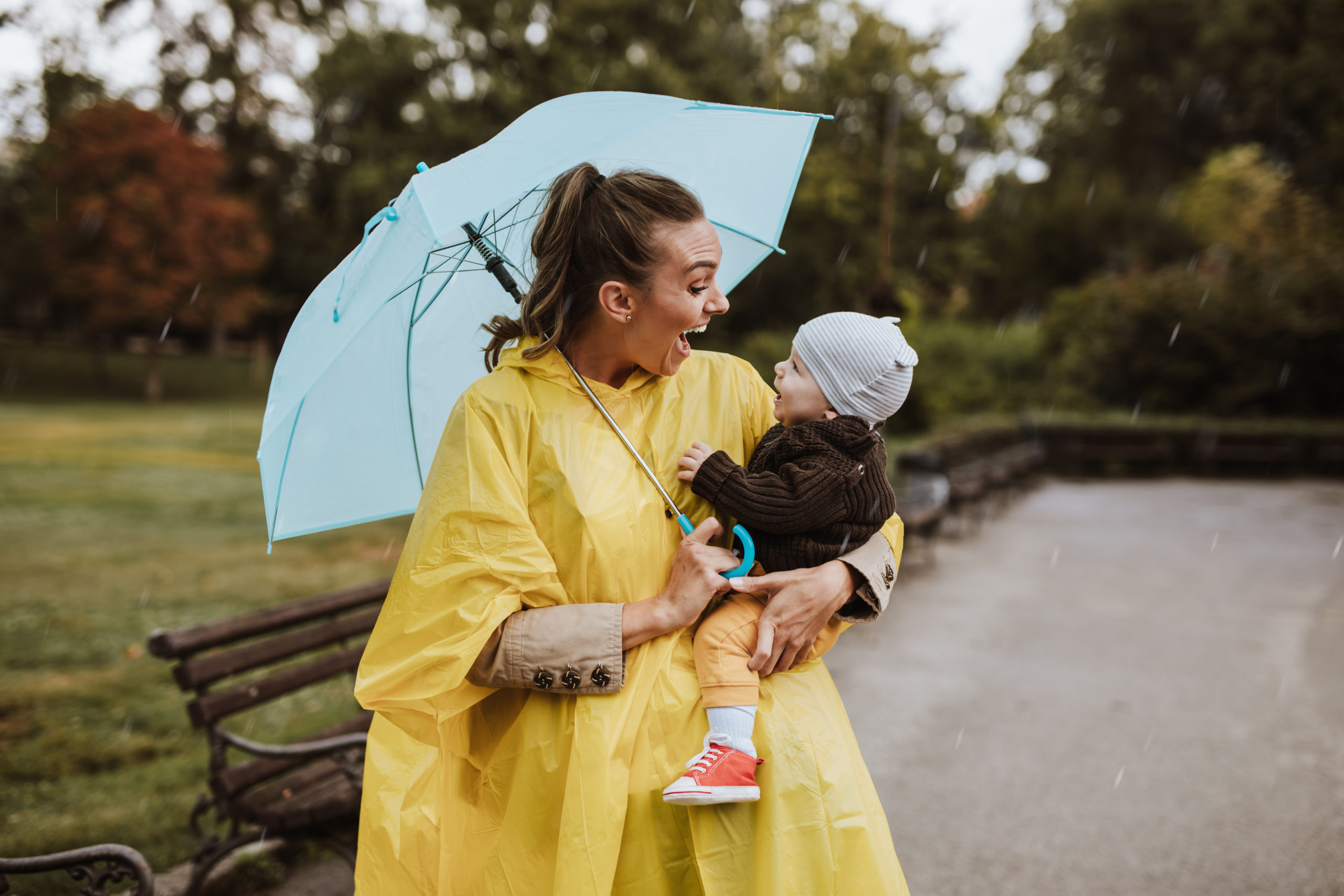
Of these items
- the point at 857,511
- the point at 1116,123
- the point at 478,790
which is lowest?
the point at 478,790

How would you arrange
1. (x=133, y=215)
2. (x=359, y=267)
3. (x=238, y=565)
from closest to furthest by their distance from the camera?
(x=359, y=267)
(x=238, y=565)
(x=133, y=215)

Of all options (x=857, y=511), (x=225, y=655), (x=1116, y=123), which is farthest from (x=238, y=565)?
(x=1116, y=123)

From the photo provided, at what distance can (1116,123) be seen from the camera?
34.5 m

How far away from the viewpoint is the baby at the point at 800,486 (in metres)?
1.60

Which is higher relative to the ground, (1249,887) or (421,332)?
(421,332)

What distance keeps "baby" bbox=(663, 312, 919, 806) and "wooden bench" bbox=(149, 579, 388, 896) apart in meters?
1.92

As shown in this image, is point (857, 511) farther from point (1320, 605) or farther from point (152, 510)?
point (152, 510)

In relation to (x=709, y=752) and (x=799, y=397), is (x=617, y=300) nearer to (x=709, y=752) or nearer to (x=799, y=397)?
(x=799, y=397)

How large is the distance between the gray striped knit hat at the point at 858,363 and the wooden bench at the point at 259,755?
2138 millimetres

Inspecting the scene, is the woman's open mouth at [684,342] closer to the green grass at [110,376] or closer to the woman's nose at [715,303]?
the woman's nose at [715,303]

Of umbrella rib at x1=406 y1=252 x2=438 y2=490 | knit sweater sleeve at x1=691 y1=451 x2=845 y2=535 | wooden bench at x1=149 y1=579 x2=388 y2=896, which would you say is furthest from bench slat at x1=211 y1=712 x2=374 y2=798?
knit sweater sleeve at x1=691 y1=451 x2=845 y2=535

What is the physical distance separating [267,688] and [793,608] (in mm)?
2432

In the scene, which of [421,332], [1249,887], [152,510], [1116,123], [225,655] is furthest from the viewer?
[1116,123]

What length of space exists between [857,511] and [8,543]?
9962 mm
